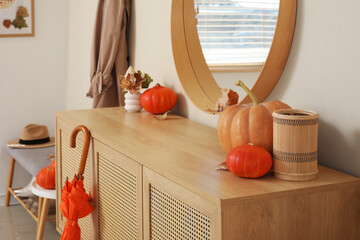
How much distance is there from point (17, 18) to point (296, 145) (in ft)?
10.4

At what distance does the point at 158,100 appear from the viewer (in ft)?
7.82

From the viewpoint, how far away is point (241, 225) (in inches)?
50.0

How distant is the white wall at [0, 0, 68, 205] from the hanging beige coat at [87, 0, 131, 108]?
114cm

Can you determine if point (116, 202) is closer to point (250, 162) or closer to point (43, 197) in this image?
point (250, 162)

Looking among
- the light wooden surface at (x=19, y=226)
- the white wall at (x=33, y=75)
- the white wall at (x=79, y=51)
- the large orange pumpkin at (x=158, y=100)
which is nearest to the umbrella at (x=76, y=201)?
the large orange pumpkin at (x=158, y=100)

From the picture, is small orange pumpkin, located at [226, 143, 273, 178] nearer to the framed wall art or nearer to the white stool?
the white stool

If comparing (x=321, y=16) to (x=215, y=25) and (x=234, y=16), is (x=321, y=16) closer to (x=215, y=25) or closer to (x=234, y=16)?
(x=234, y=16)

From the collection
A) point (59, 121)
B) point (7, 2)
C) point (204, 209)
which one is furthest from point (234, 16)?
point (7, 2)

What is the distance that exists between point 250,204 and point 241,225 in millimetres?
58

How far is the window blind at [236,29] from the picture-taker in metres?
1.75

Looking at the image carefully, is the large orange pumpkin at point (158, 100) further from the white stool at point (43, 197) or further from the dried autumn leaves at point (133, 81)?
the white stool at point (43, 197)

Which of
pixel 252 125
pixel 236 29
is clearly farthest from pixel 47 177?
pixel 252 125

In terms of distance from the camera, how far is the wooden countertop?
1.31 metres

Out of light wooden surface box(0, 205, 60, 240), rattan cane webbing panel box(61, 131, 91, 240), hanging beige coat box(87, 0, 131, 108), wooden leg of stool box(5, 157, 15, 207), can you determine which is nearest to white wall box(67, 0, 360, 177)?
rattan cane webbing panel box(61, 131, 91, 240)
